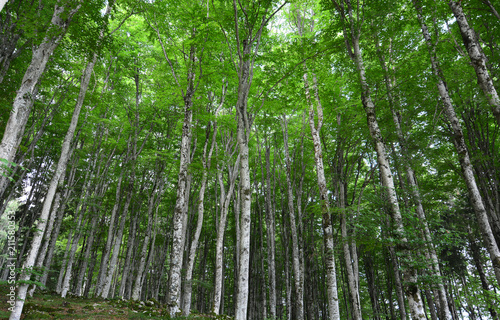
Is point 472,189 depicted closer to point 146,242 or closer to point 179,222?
point 179,222

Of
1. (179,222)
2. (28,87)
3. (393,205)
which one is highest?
(28,87)

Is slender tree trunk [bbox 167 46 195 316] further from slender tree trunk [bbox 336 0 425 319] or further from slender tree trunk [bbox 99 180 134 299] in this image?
slender tree trunk [bbox 336 0 425 319]

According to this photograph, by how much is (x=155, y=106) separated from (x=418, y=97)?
41.7 feet

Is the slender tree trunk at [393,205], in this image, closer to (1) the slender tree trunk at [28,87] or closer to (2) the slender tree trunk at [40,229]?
(1) the slender tree trunk at [28,87]

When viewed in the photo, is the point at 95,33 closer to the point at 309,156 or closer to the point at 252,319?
the point at 309,156

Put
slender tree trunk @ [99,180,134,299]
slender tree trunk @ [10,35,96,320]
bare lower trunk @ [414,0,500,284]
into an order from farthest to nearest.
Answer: slender tree trunk @ [99,180,134,299] → bare lower trunk @ [414,0,500,284] → slender tree trunk @ [10,35,96,320]

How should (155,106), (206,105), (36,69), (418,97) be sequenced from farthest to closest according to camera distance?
(155,106), (206,105), (418,97), (36,69)

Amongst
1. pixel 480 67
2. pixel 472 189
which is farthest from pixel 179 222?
pixel 480 67

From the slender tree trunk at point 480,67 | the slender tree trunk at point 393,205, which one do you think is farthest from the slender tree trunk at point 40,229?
the slender tree trunk at point 480,67

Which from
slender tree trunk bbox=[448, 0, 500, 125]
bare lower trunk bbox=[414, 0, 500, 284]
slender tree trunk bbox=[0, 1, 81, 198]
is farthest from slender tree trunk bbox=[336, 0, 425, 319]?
slender tree trunk bbox=[0, 1, 81, 198]

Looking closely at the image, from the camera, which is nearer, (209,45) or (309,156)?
(209,45)

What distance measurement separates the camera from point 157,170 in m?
15.0

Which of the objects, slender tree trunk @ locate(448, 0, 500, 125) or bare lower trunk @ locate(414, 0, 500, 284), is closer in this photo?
slender tree trunk @ locate(448, 0, 500, 125)

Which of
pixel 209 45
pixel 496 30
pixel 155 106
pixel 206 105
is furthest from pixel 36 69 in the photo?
pixel 496 30
